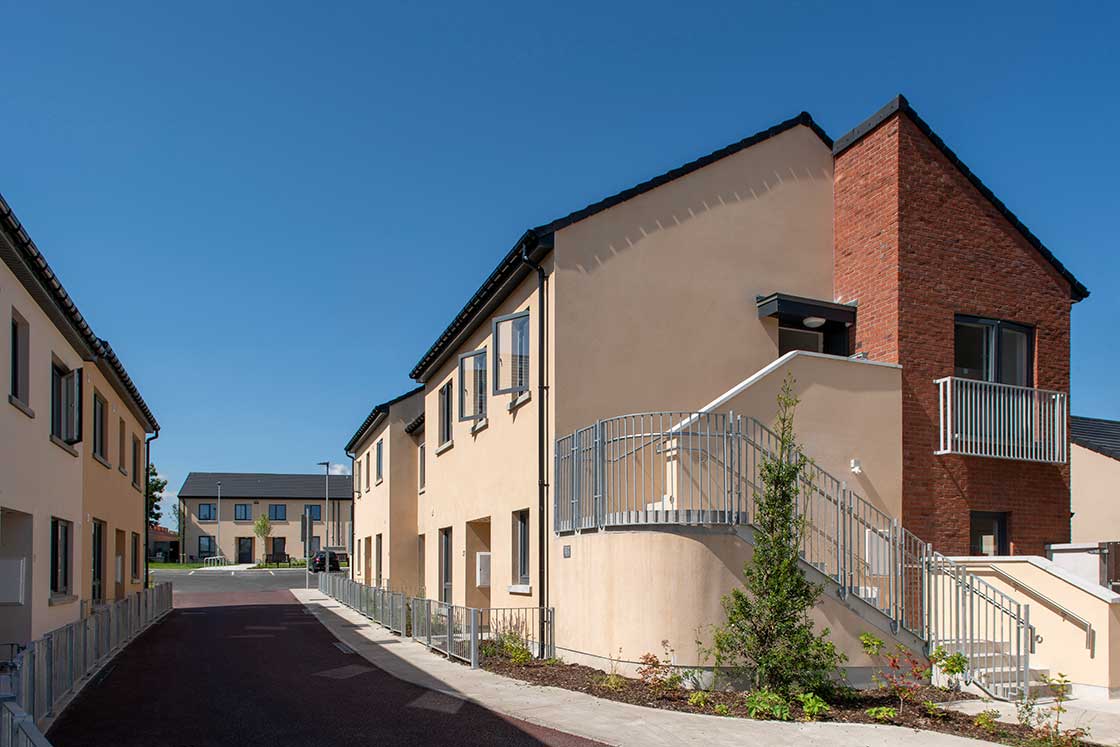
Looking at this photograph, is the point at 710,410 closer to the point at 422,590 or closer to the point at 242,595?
the point at 422,590

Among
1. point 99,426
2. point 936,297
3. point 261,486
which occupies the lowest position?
point 261,486

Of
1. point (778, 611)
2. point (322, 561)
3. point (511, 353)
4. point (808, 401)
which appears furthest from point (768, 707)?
point (322, 561)

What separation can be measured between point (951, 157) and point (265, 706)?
13.2 metres

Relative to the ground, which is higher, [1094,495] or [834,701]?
[1094,495]

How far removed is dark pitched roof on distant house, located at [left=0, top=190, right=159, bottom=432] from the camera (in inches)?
465

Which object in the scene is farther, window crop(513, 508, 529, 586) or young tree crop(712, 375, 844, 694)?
window crop(513, 508, 529, 586)

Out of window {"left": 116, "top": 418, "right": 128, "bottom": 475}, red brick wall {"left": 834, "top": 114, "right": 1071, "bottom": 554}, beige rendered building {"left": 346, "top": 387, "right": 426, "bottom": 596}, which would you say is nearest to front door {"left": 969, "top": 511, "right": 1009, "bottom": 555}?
red brick wall {"left": 834, "top": 114, "right": 1071, "bottom": 554}

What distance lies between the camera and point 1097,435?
26.1 meters

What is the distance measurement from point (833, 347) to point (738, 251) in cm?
238

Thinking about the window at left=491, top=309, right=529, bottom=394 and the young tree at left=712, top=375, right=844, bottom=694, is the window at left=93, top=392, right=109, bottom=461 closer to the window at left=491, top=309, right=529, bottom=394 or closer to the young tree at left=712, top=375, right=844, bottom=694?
the window at left=491, top=309, right=529, bottom=394

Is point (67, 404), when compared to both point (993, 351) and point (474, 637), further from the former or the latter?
point (993, 351)

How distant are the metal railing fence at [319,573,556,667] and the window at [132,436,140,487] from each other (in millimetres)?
11674

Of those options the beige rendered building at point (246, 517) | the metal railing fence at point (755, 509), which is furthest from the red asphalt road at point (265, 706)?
the beige rendered building at point (246, 517)

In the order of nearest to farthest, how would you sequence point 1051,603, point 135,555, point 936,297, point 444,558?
point 1051,603
point 936,297
point 444,558
point 135,555
